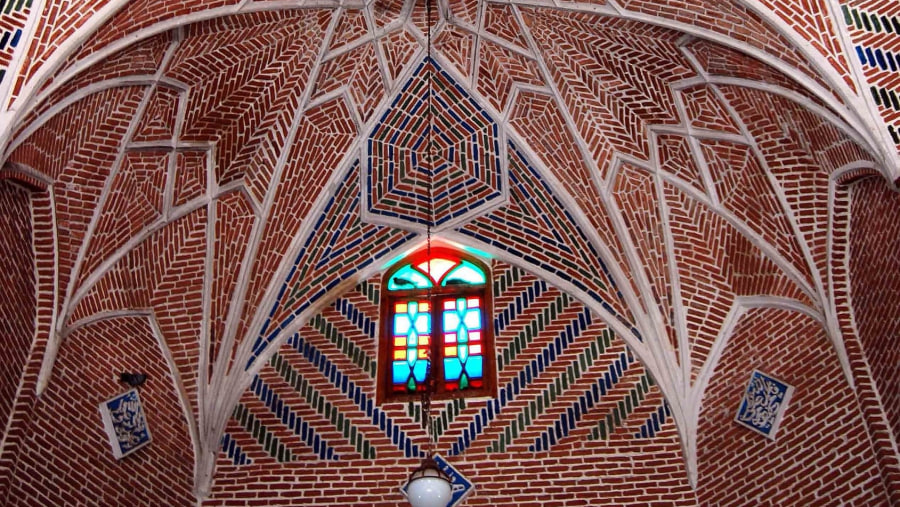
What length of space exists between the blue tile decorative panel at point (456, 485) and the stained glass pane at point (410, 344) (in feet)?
2.76


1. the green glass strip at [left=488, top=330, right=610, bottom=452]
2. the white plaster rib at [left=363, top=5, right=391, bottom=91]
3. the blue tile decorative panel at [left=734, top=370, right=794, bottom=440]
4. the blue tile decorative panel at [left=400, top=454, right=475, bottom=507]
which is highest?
the white plaster rib at [left=363, top=5, right=391, bottom=91]

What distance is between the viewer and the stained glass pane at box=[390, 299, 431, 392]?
11891mm

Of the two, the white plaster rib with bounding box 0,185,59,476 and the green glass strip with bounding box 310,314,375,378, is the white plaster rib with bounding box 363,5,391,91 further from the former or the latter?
the white plaster rib with bounding box 0,185,59,476

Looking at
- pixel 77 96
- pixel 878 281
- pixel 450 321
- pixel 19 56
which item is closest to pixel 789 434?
pixel 878 281

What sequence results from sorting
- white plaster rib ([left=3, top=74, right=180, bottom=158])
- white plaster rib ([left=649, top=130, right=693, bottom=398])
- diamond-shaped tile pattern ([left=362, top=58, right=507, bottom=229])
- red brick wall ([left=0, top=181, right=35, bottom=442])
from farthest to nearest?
diamond-shaped tile pattern ([left=362, top=58, right=507, bottom=229])
white plaster rib ([left=649, top=130, right=693, bottom=398])
red brick wall ([left=0, top=181, right=35, bottom=442])
white plaster rib ([left=3, top=74, right=180, bottom=158])

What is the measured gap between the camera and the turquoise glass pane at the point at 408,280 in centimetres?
1250

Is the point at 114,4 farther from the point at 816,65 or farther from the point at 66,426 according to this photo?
the point at 816,65

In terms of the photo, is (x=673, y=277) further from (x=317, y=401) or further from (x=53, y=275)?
(x=53, y=275)

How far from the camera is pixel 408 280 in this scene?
494 inches

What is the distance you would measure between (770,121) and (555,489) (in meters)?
3.54

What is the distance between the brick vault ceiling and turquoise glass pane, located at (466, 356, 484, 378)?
103 centimetres

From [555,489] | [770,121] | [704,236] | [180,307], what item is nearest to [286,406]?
[180,307]

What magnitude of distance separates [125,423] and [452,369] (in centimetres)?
286

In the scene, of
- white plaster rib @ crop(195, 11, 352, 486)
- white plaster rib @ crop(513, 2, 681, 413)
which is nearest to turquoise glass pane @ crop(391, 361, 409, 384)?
white plaster rib @ crop(195, 11, 352, 486)
